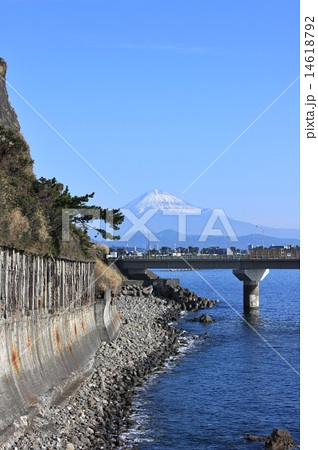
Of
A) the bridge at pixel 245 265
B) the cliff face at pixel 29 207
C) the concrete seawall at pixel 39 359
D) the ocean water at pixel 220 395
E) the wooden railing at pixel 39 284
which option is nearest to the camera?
the concrete seawall at pixel 39 359

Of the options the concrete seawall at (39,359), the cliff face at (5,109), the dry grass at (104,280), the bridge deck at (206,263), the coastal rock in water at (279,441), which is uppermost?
the cliff face at (5,109)

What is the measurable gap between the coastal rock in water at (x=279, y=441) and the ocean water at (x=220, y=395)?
0.45 meters

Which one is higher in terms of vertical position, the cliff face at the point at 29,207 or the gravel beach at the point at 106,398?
the cliff face at the point at 29,207

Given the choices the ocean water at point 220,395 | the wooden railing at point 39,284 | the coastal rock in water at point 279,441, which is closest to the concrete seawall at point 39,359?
the wooden railing at point 39,284

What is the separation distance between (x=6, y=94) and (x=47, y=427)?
39.9m

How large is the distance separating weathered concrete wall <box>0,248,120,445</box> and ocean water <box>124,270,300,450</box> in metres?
3.81

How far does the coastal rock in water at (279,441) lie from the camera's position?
27.9 meters

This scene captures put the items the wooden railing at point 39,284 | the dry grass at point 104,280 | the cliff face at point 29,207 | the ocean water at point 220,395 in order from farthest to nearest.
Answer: the dry grass at point 104,280, the cliff face at point 29,207, the ocean water at point 220,395, the wooden railing at point 39,284

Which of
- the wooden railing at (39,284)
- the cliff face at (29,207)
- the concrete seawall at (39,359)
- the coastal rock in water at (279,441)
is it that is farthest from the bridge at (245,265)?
the coastal rock in water at (279,441)

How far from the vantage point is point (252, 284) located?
92000mm

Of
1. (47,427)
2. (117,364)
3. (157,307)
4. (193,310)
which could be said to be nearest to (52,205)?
(117,364)

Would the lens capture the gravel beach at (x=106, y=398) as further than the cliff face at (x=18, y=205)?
No

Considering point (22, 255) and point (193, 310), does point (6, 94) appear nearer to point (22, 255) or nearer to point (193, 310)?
point (22, 255)

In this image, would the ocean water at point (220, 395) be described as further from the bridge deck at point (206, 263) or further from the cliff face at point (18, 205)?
the bridge deck at point (206, 263)
